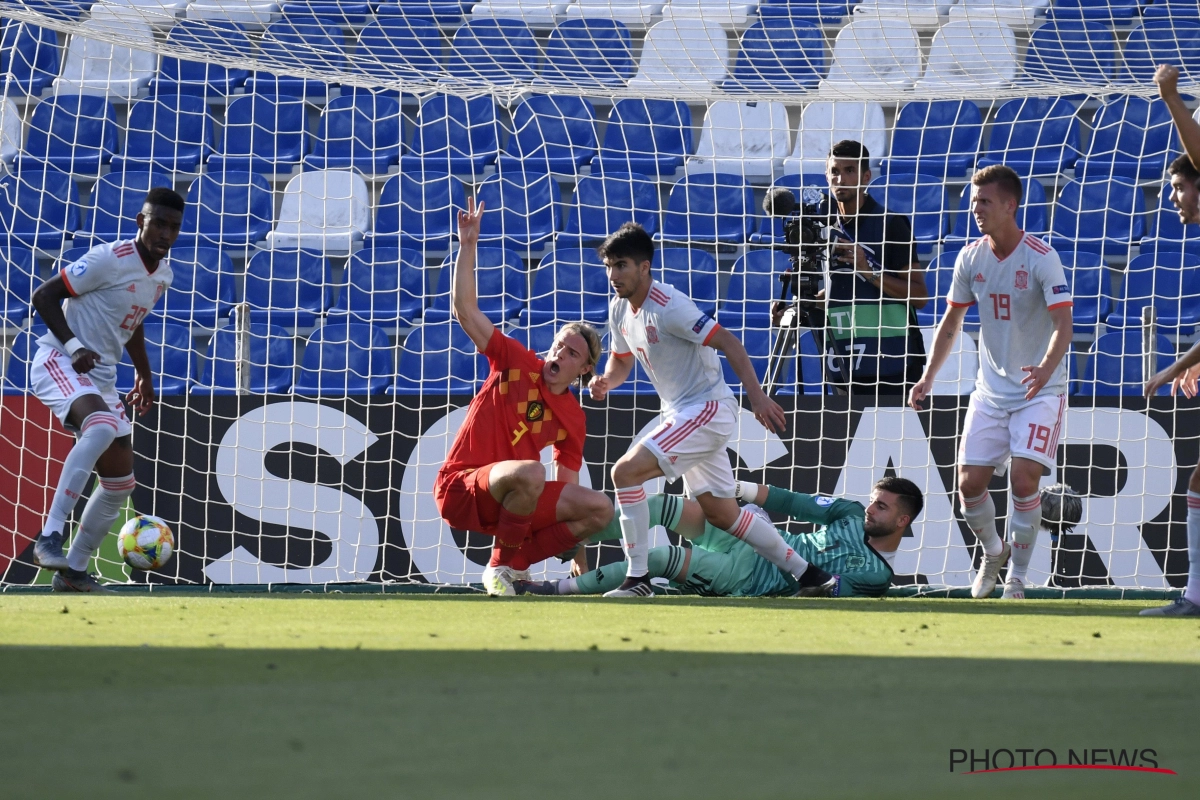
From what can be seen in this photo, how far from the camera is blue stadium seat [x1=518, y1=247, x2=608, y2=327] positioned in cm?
928

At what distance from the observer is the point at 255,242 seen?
32.7 feet

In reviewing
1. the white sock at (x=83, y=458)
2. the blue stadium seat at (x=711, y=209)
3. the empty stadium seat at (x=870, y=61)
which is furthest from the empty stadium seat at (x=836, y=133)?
the white sock at (x=83, y=458)

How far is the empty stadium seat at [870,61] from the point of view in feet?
25.2

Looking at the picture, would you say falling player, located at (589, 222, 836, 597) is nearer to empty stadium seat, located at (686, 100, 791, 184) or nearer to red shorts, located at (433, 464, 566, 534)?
red shorts, located at (433, 464, 566, 534)

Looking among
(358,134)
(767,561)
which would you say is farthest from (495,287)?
(767,561)

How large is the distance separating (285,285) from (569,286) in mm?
2064

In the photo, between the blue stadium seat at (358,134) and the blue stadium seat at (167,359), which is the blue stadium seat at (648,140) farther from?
the blue stadium seat at (167,359)

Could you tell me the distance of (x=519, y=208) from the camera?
9.97 meters

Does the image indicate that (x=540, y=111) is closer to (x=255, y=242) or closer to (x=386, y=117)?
(x=386, y=117)

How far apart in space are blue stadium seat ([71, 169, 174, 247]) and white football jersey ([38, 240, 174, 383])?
12.0 ft

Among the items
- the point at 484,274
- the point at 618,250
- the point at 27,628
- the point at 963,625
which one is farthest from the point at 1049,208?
the point at 27,628

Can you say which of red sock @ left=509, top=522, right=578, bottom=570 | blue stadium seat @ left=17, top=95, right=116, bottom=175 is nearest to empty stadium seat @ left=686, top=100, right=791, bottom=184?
blue stadium seat @ left=17, top=95, right=116, bottom=175

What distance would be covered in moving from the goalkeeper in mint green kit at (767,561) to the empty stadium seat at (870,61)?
8.13 feet

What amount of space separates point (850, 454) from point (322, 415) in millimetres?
2748
